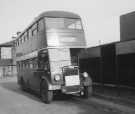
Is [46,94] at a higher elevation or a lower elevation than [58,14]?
lower

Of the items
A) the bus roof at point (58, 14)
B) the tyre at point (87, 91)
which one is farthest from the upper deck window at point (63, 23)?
the tyre at point (87, 91)

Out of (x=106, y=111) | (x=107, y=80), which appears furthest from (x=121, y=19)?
(x=106, y=111)

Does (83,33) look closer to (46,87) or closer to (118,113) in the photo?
(46,87)

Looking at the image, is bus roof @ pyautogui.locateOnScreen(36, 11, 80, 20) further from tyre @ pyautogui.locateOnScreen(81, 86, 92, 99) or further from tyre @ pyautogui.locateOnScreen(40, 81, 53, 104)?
tyre @ pyautogui.locateOnScreen(81, 86, 92, 99)

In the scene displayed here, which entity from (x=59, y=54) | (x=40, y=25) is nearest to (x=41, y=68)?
(x=59, y=54)

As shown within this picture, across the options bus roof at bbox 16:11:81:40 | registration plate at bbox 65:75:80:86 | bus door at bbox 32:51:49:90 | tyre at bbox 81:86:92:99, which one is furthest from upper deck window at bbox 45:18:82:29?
tyre at bbox 81:86:92:99

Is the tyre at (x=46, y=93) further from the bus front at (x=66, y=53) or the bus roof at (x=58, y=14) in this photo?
the bus roof at (x=58, y=14)

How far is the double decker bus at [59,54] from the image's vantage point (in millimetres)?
10109

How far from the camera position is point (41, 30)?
10961 mm

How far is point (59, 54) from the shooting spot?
1064cm

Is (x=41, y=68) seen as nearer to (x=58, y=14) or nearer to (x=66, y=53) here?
(x=66, y=53)

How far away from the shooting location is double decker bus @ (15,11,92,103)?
1011 centimetres

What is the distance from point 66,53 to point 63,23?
1531 millimetres


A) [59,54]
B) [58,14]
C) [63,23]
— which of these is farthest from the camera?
[58,14]
